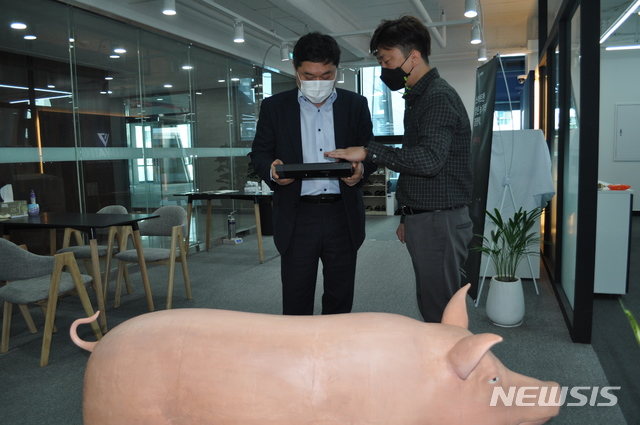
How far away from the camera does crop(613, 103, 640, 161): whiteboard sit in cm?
912

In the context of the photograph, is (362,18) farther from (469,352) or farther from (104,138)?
(469,352)

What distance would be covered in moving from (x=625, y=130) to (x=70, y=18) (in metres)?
9.45

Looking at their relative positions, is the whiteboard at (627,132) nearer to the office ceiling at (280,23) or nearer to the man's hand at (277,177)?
the office ceiling at (280,23)

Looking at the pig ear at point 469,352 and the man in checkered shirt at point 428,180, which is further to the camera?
the man in checkered shirt at point 428,180

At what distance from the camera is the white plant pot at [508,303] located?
341cm

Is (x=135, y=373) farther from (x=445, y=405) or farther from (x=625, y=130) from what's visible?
(x=625, y=130)

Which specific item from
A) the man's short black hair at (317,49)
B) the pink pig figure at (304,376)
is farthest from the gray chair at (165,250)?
the pink pig figure at (304,376)

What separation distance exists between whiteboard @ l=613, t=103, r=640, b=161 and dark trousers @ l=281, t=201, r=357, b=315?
9.21 metres

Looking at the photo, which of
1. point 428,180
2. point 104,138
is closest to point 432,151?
point 428,180

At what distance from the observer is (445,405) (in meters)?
0.87

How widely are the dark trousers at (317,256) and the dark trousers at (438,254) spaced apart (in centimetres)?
35

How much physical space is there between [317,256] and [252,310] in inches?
81.8

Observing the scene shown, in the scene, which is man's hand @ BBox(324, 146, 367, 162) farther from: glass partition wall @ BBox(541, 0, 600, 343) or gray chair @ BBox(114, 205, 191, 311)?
gray chair @ BBox(114, 205, 191, 311)

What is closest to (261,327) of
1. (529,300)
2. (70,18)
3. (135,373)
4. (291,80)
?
(135,373)
